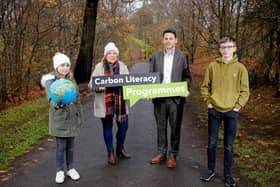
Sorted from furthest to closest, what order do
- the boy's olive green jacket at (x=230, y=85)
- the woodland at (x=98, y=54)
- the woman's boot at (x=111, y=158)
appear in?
the woodland at (x=98, y=54) < the woman's boot at (x=111, y=158) < the boy's olive green jacket at (x=230, y=85)

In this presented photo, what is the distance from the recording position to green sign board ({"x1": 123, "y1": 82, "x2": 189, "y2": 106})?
5.38 meters

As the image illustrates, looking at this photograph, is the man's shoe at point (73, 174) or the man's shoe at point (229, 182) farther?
the man's shoe at point (73, 174)

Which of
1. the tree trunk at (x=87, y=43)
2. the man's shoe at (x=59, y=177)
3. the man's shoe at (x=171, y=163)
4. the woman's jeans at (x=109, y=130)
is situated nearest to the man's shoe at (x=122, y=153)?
the woman's jeans at (x=109, y=130)

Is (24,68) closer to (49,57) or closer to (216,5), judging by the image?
(49,57)

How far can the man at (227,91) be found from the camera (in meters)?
4.75

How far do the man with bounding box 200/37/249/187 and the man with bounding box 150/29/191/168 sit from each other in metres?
0.61

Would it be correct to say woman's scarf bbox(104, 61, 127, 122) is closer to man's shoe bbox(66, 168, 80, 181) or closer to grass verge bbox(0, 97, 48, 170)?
man's shoe bbox(66, 168, 80, 181)

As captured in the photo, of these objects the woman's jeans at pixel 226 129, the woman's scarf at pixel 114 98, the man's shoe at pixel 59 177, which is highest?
the woman's scarf at pixel 114 98

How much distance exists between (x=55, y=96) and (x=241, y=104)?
2.61 metres

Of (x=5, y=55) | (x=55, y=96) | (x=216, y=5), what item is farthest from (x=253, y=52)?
(x=5, y=55)

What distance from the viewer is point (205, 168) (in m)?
5.70

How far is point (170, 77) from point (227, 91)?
105cm

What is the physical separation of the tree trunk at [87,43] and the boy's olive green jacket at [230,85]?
12667 mm

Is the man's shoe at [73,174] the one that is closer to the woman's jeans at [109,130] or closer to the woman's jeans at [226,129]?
the woman's jeans at [109,130]
